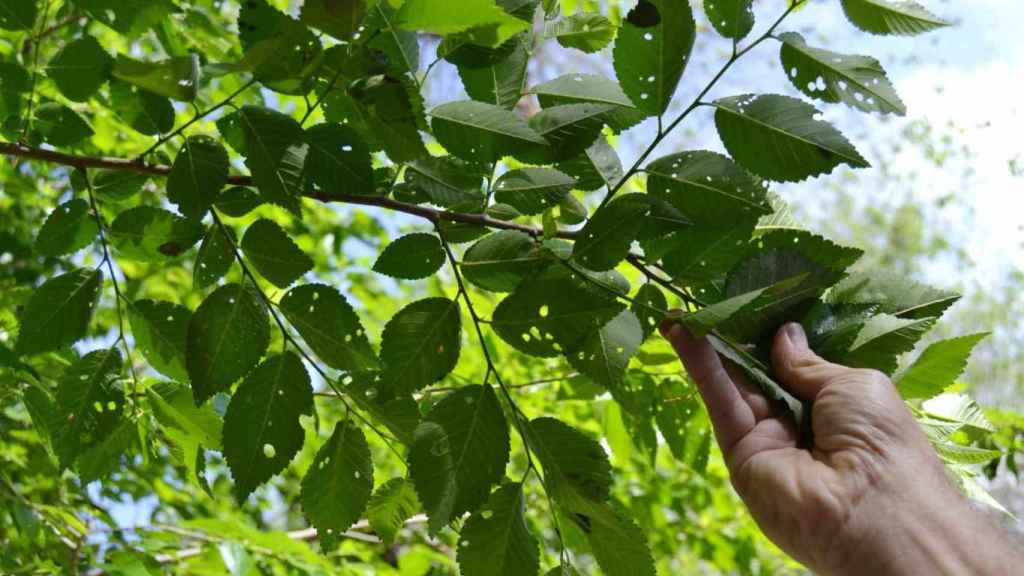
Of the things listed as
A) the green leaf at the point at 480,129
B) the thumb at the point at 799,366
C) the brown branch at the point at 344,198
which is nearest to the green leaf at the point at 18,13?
the brown branch at the point at 344,198

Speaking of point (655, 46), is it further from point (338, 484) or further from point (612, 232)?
point (338, 484)

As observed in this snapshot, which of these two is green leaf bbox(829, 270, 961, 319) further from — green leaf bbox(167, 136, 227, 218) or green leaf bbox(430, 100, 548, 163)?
green leaf bbox(167, 136, 227, 218)

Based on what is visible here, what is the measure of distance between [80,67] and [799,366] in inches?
30.3

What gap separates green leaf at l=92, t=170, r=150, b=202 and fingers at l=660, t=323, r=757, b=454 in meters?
0.61

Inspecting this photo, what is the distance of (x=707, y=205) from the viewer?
33.1 inches

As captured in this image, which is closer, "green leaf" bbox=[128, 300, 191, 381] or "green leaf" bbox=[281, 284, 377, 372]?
"green leaf" bbox=[281, 284, 377, 372]

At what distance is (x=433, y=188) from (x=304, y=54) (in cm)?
20

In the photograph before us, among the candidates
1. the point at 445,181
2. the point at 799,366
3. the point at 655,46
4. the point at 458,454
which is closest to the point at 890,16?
the point at 655,46

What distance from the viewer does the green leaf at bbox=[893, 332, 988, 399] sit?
93cm

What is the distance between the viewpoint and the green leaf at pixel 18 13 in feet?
3.32

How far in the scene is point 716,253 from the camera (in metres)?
0.85

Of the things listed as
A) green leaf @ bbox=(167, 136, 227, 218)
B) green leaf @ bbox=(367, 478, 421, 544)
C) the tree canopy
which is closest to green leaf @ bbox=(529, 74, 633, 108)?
the tree canopy

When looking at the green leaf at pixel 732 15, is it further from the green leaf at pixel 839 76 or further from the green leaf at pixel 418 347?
the green leaf at pixel 418 347

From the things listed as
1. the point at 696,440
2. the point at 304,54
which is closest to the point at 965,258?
the point at 696,440
